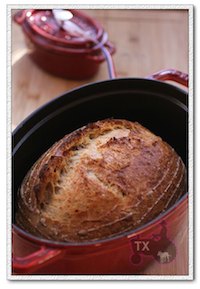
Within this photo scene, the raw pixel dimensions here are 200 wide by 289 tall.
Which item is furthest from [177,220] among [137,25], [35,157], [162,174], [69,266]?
[137,25]

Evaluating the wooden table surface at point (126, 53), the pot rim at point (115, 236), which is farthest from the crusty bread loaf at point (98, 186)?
the wooden table surface at point (126, 53)

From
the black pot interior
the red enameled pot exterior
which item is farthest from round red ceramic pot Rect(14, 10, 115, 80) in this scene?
the red enameled pot exterior

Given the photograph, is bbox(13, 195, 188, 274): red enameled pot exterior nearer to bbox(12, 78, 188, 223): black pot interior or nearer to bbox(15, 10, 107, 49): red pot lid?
bbox(12, 78, 188, 223): black pot interior

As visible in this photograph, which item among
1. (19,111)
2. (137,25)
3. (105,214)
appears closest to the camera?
(105,214)

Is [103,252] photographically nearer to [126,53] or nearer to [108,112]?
[108,112]

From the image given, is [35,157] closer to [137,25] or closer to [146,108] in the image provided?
[146,108]

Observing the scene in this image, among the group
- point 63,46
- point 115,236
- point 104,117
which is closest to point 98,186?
point 115,236
